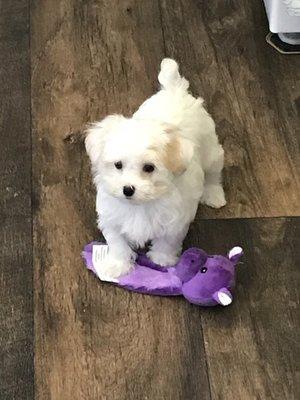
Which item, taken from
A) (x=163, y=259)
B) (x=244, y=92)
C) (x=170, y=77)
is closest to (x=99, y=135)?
(x=170, y=77)

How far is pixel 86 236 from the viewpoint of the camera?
5.93ft

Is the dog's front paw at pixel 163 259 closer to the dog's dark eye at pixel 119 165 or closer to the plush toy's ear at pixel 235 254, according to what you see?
the plush toy's ear at pixel 235 254

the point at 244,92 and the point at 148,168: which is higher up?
the point at 148,168

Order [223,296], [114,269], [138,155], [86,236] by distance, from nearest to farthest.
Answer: [138,155] → [223,296] → [114,269] → [86,236]

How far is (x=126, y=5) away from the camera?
2.36 m

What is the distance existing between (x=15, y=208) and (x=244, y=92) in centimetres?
73

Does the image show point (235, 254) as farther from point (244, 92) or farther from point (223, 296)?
point (244, 92)

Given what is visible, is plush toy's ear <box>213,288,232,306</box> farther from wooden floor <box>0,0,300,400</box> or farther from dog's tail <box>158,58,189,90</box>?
dog's tail <box>158,58,189,90</box>

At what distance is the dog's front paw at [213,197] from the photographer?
6.04 feet

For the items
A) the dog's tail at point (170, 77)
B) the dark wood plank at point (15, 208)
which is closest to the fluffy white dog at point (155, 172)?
the dog's tail at point (170, 77)

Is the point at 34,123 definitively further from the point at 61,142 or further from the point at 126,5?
the point at 126,5

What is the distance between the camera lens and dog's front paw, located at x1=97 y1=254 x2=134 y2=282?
5.55ft

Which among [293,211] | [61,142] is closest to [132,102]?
[61,142]

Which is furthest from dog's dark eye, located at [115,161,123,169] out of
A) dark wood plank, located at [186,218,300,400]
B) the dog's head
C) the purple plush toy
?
dark wood plank, located at [186,218,300,400]
